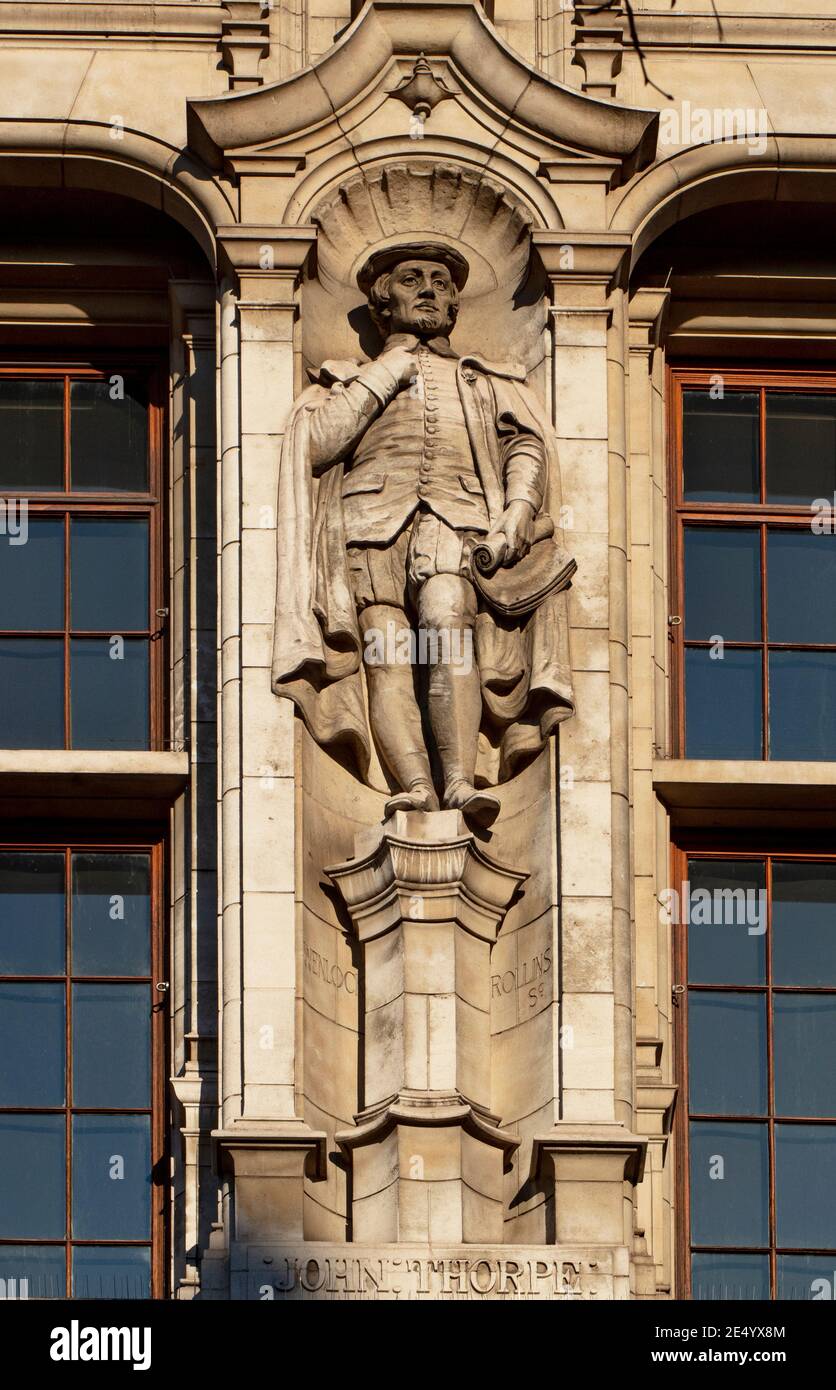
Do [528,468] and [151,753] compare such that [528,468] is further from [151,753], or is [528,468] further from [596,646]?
[151,753]

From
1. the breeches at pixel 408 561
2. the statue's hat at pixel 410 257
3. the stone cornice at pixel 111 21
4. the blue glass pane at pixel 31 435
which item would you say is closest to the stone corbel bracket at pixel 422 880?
the breeches at pixel 408 561

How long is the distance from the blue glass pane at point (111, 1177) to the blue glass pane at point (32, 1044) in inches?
9.7

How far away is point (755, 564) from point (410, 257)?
254 centimetres

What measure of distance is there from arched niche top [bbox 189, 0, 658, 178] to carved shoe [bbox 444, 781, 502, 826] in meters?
3.45

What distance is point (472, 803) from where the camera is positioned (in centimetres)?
2148

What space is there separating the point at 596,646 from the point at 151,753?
90.5 inches

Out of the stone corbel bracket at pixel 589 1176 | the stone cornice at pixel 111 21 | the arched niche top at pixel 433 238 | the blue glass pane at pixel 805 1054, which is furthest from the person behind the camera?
the stone cornice at pixel 111 21

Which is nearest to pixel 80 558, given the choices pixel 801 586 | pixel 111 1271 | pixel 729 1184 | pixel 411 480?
pixel 411 480

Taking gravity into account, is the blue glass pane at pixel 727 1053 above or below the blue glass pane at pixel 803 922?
below

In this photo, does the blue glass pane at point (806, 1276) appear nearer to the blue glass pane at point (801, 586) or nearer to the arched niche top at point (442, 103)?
the blue glass pane at point (801, 586)

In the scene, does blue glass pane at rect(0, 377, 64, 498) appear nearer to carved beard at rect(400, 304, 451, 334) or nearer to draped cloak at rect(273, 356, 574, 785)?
draped cloak at rect(273, 356, 574, 785)

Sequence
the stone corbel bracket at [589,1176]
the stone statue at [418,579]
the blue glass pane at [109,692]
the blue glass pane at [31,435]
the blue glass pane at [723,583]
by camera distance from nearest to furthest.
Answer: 1. the stone corbel bracket at [589,1176]
2. the stone statue at [418,579]
3. the blue glass pane at [109,692]
4. the blue glass pane at [723,583]
5. the blue glass pane at [31,435]

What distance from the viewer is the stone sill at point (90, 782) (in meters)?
22.3

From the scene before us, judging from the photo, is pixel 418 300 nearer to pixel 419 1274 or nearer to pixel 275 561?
pixel 275 561
